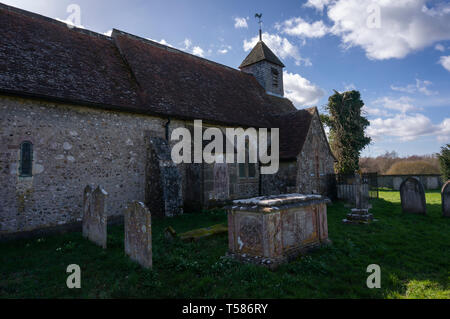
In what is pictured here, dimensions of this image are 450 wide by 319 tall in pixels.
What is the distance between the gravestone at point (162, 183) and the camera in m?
9.69

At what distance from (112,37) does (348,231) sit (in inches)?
555

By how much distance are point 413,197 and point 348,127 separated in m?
13.3

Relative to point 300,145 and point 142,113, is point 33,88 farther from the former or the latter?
point 300,145

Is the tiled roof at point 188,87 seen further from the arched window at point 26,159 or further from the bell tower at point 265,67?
the arched window at point 26,159

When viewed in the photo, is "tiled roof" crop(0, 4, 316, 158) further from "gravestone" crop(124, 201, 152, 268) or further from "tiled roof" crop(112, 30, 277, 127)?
"gravestone" crop(124, 201, 152, 268)

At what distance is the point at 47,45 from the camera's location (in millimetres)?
9961

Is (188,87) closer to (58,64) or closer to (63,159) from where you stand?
(58,64)

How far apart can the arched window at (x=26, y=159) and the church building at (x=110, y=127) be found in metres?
0.03

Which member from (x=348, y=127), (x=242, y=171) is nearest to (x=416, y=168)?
(x=348, y=127)

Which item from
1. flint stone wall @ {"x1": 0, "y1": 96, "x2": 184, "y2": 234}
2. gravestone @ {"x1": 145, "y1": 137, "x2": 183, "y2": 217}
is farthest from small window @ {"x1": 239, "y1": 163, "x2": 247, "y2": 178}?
flint stone wall @ {"x1": 0, "y1": 96, "x2": 184, "y2": 234}

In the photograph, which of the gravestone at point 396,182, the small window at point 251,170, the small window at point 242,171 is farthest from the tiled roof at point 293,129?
the gravestone at point 396,182

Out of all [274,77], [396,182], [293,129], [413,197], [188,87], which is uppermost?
[274,77]

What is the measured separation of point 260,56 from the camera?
21.2 metres
